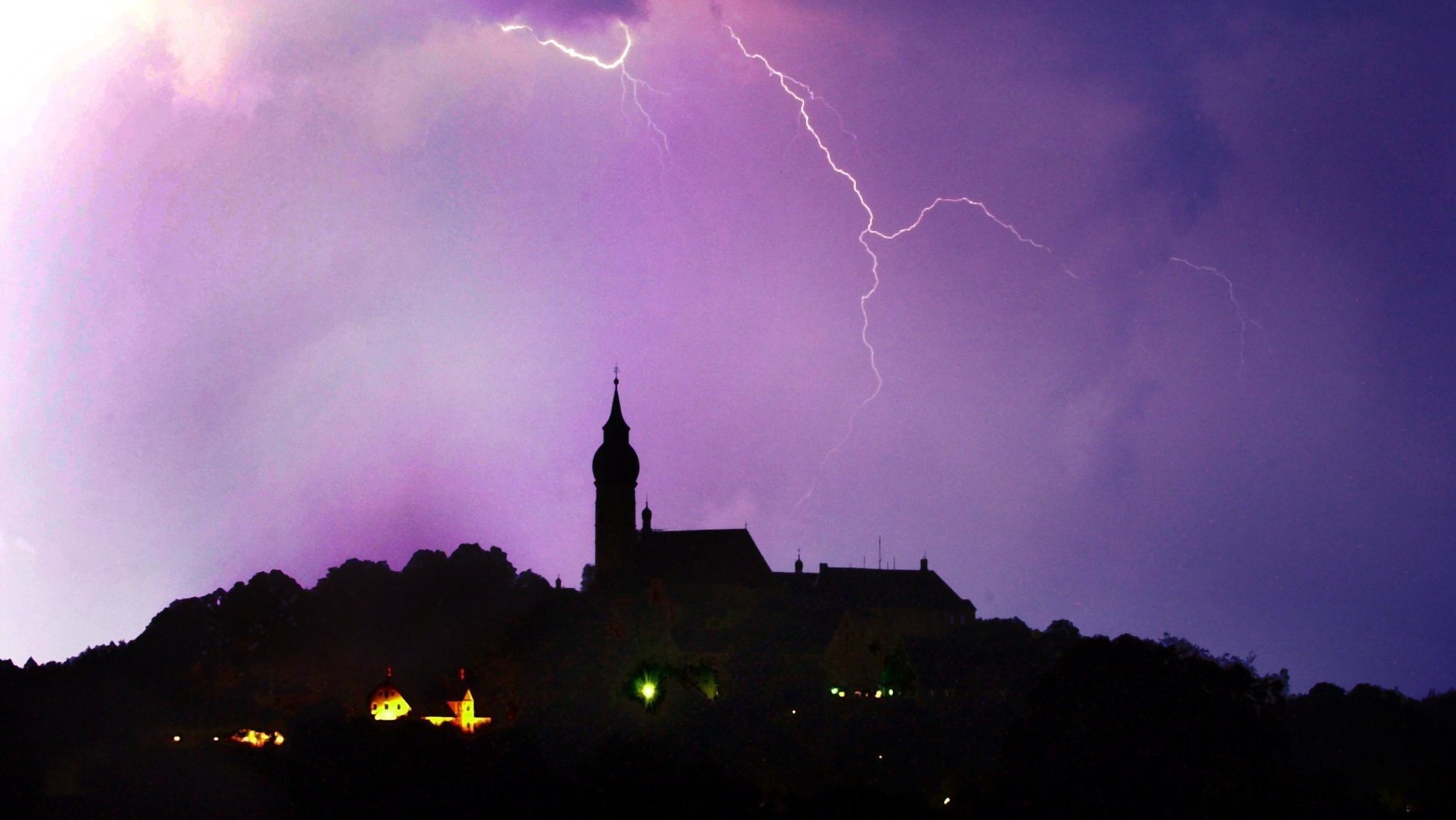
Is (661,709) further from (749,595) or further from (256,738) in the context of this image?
(749,595)

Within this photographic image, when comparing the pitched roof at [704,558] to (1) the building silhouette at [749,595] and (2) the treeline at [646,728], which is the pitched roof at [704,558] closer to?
(1) the building silhouette at [749,595]

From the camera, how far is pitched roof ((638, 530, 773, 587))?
100250mm

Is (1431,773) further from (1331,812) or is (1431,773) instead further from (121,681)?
(121,681)

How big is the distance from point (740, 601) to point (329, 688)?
69.5ft

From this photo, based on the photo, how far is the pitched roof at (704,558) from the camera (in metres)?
100

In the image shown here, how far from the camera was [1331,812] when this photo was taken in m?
56.0

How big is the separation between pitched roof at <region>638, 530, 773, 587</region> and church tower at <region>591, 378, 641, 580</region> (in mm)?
1325

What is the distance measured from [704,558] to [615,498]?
23.2ft

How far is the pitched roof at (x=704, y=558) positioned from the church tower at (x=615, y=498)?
1325 mm

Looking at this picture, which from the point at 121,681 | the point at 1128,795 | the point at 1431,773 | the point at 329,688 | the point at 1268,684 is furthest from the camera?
the point at 121,681

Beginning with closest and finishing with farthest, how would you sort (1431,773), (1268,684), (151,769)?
(1268,684) < (1431,773) < (151,769)

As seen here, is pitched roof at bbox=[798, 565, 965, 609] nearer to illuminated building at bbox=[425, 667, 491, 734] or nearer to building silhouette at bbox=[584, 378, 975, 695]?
building silhouette at bbox=[584, 378, 975, 695]

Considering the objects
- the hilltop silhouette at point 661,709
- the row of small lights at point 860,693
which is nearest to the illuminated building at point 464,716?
the hilltop silhouette at point 661,709

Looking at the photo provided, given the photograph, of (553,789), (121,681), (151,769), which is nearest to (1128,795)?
(553,789)
